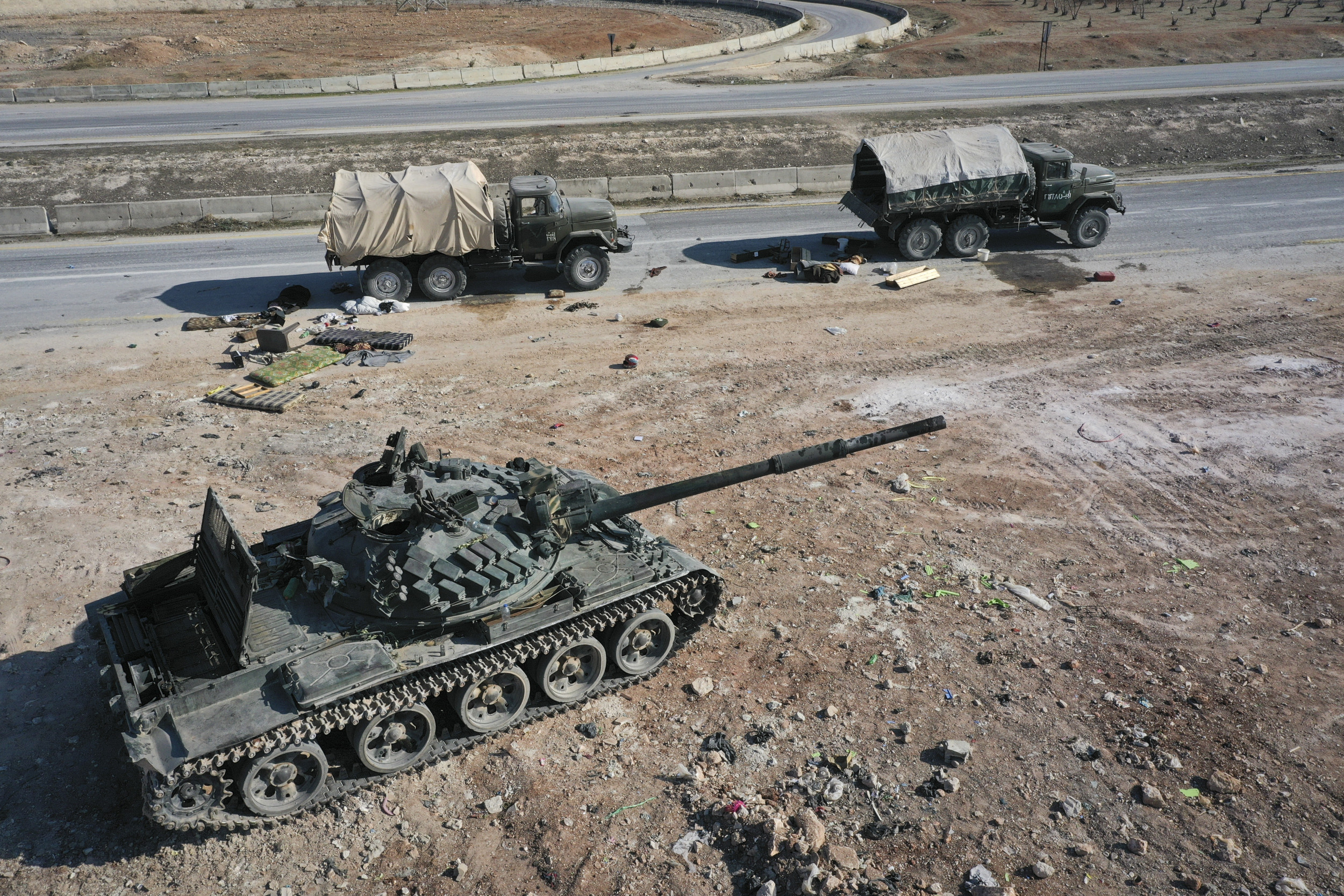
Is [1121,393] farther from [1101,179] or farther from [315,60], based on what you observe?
[315,60]

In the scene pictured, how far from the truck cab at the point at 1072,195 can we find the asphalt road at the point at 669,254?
0.54 m

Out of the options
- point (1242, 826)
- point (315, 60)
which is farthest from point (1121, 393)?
point (315, 60)

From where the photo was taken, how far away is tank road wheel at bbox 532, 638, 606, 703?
30.4 ft

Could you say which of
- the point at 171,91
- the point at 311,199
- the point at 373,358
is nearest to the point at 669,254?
the point at 373,358

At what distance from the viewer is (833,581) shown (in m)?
11.4

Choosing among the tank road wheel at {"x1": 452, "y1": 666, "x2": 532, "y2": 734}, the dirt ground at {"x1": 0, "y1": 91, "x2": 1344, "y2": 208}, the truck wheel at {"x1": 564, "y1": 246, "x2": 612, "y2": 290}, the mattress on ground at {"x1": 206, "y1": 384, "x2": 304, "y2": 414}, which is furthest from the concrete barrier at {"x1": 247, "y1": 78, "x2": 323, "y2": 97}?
the tank road wheel at {"x1": 452, "y1": 666, "x2": 532, "y2": 734}

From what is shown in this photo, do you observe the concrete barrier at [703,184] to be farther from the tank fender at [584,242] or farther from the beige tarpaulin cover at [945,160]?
the tank fender at [584,242]

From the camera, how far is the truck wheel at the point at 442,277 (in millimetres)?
20281

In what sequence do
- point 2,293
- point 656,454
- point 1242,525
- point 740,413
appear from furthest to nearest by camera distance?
point 2,293
point 740,413
point 656,454
point 1242,525

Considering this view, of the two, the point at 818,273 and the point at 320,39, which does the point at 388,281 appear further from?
the point at 320,39

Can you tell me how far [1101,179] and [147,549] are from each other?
70.5ft

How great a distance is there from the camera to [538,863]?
7.81 meters

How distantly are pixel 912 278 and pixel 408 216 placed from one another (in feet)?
35.8

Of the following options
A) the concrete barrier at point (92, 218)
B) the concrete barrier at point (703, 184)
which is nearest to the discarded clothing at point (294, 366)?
the concrete barrier at point (92, 218)
